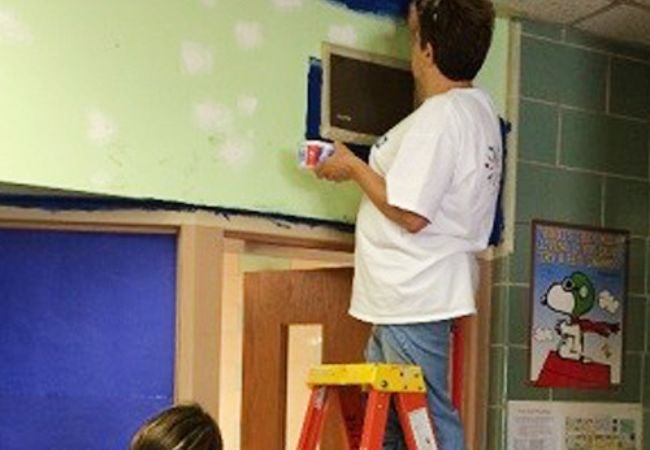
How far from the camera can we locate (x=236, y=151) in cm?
230

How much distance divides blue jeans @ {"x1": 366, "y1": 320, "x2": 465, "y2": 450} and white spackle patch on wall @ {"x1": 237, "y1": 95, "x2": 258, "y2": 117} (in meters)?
0.59

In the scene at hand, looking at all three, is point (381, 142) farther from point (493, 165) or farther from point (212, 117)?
point (212, 117)

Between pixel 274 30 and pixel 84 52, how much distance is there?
46cm

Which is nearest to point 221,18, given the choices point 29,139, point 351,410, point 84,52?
point 84,52

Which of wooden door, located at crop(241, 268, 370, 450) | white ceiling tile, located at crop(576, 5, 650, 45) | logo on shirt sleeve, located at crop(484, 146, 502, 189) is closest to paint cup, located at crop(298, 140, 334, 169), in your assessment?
logo on shirt sleeve, located at crop(484, 146, 502, 189)

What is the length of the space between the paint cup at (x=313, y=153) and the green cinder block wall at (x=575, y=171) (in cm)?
66

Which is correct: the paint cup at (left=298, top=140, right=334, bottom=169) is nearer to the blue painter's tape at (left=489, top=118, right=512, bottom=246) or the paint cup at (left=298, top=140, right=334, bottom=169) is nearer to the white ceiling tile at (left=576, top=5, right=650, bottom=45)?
the blue painter's tape at (left=489, top=118, right=512, bottom=246)

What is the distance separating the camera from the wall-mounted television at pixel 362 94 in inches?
95.0

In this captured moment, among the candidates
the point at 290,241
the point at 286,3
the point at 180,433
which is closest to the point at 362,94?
the point at 286,3

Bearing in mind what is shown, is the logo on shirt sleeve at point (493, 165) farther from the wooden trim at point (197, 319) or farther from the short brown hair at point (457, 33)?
the wooden trim at point (197, 319)

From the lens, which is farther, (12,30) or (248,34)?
(248,34)

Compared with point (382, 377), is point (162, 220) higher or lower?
higher

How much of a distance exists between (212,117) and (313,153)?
259mm

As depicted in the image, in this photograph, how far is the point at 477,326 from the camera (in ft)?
8.48
